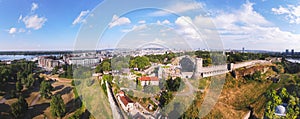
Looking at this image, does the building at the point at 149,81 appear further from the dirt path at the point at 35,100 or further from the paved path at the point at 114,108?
the dirt path at the point at 35,100

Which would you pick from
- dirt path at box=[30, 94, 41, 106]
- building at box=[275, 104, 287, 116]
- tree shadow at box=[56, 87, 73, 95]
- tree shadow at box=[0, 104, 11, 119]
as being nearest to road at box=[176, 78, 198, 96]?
building at box=[275, 104, 287, 116]

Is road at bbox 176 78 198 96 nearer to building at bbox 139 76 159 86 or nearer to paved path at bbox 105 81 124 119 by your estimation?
building at bbox 139 76 159 86

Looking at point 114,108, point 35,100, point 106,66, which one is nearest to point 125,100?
point 114,108

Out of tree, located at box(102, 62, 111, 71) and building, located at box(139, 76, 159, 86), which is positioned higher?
tree, located at box(102, 62, 111, 71)

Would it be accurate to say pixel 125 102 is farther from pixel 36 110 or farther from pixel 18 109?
pixel 36 110

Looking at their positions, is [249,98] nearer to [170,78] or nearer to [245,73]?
[245,73]

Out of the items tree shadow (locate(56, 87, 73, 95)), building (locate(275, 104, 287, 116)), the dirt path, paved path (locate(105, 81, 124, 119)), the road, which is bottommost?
the dirt path

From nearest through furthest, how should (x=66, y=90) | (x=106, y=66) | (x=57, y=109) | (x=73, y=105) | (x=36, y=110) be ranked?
(x=106, y=66), (x=57, y=109), (x=73, y=105), (x=36, y=110), (x=66, y=90)

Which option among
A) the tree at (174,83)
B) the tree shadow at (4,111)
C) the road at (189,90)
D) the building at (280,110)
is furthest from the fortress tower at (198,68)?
the tree shadow at (4,111)
